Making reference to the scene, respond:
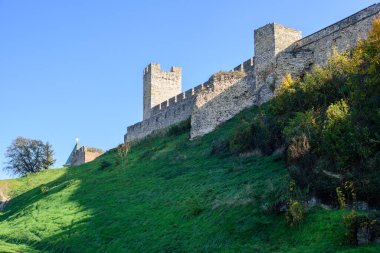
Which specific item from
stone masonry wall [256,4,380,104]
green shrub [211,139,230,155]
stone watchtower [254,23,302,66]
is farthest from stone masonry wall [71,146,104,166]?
green shrub [211,139,230,155]

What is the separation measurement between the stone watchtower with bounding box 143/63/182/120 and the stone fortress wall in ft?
77.3

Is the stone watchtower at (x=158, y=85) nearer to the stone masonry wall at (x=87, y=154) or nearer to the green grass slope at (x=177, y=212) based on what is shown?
the stone masonry wall at (x=87, y=154)

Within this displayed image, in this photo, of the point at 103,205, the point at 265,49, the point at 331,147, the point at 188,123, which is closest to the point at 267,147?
the point at 331,147

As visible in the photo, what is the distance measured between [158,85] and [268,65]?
95.2 feet

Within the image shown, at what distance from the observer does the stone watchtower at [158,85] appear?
59031mm

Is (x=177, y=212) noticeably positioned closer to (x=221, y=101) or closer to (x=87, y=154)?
(x=221, y=101)

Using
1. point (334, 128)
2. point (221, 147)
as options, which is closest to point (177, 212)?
point (334, 128)

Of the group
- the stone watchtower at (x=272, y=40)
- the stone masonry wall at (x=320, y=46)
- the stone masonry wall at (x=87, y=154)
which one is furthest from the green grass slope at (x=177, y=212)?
the stone masonry wall at (x=87, y=154)

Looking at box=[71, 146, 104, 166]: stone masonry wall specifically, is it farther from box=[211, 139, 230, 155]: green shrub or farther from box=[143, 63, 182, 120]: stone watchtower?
box=[211, 139, 230, 155]: green shrub

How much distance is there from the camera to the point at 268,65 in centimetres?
3266

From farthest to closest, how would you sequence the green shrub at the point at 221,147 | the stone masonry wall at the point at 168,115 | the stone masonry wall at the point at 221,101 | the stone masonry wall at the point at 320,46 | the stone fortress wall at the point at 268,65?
the stone masonry wall at the point at 168,115, the stone masonry wall at the point at 221,101, the stone fortress wall at the point at 268,65, the stone masonry wall at the point at 320,46, the green shrub at the point at 221,147

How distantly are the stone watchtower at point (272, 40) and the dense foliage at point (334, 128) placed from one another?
35.0 feet

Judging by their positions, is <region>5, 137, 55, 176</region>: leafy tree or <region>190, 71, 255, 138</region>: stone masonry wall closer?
<region>190, 71, 255, 138</region>: stone masonry wall

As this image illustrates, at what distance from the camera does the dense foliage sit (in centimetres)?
1370
